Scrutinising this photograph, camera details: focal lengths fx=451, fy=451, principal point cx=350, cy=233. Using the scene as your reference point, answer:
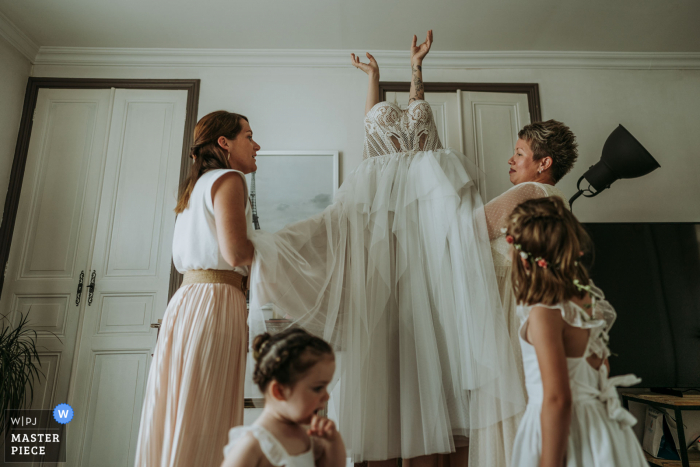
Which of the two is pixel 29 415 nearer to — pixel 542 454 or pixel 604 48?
pixel 542 454

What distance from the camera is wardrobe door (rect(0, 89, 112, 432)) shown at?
9.63ft

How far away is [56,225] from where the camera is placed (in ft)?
10.3

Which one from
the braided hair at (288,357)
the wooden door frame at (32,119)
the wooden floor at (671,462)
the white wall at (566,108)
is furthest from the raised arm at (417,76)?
the wooden floor at (671,462)

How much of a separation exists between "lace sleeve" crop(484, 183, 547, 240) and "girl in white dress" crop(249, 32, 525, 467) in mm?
59

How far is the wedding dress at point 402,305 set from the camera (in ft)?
5.20

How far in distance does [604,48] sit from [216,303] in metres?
3.48

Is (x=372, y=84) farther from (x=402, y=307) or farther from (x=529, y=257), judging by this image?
(x=529, y=257)

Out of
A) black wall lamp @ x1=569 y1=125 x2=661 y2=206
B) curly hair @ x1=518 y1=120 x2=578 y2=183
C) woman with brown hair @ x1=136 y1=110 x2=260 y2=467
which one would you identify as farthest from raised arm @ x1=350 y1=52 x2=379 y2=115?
black wall lamp @ x1=569 y1=125 x2=661 y2=206

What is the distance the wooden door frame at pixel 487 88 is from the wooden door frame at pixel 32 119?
142 centimetres

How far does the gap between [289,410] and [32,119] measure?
3416 millimetres

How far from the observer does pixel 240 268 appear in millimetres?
1676

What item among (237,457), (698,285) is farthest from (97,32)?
(698,285)

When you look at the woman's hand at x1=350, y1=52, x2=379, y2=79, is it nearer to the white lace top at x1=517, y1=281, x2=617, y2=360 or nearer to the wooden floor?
the white lace top at x1=517, y1=281, x2=617, y2=360

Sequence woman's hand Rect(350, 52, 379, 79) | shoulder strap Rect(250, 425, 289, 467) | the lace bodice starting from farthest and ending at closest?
woman's hand Rect(350, 52, 379, 79)
the lace bodice
shoulder strap Rect(250, 425, 289, 467)
